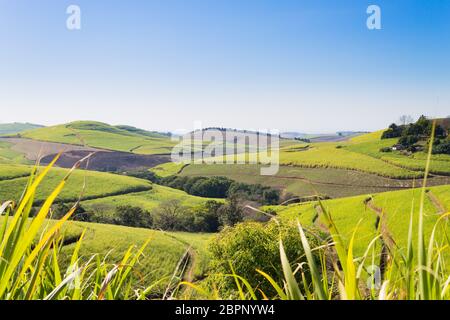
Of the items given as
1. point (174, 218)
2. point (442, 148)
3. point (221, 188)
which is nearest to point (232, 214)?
point (174, 218)

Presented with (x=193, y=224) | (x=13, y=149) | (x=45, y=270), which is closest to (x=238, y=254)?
(x=45, y=270)

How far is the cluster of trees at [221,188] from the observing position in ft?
351

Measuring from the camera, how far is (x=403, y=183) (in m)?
98.0

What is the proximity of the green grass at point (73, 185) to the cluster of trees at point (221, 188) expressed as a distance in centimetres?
1158

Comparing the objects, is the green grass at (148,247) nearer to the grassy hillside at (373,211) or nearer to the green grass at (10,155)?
the grassy hillside at (373,211)

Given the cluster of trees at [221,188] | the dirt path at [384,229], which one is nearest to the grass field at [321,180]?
the cluster of trees at [221,188]

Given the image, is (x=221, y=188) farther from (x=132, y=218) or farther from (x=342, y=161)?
(x=132, y=218)

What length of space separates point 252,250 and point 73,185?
86.9 m

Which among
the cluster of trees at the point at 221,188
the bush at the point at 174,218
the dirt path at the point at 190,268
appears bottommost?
the dirt path at the point at 190,268

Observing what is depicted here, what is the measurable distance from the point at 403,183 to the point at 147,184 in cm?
6908

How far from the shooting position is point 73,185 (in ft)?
372

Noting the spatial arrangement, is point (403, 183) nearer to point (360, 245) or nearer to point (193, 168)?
point (360, 245)

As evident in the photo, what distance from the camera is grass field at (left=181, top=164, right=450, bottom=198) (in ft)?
325

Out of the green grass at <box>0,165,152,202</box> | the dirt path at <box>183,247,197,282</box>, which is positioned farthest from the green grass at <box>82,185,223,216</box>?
the dirt path at <box>183,247,197,282</box>
